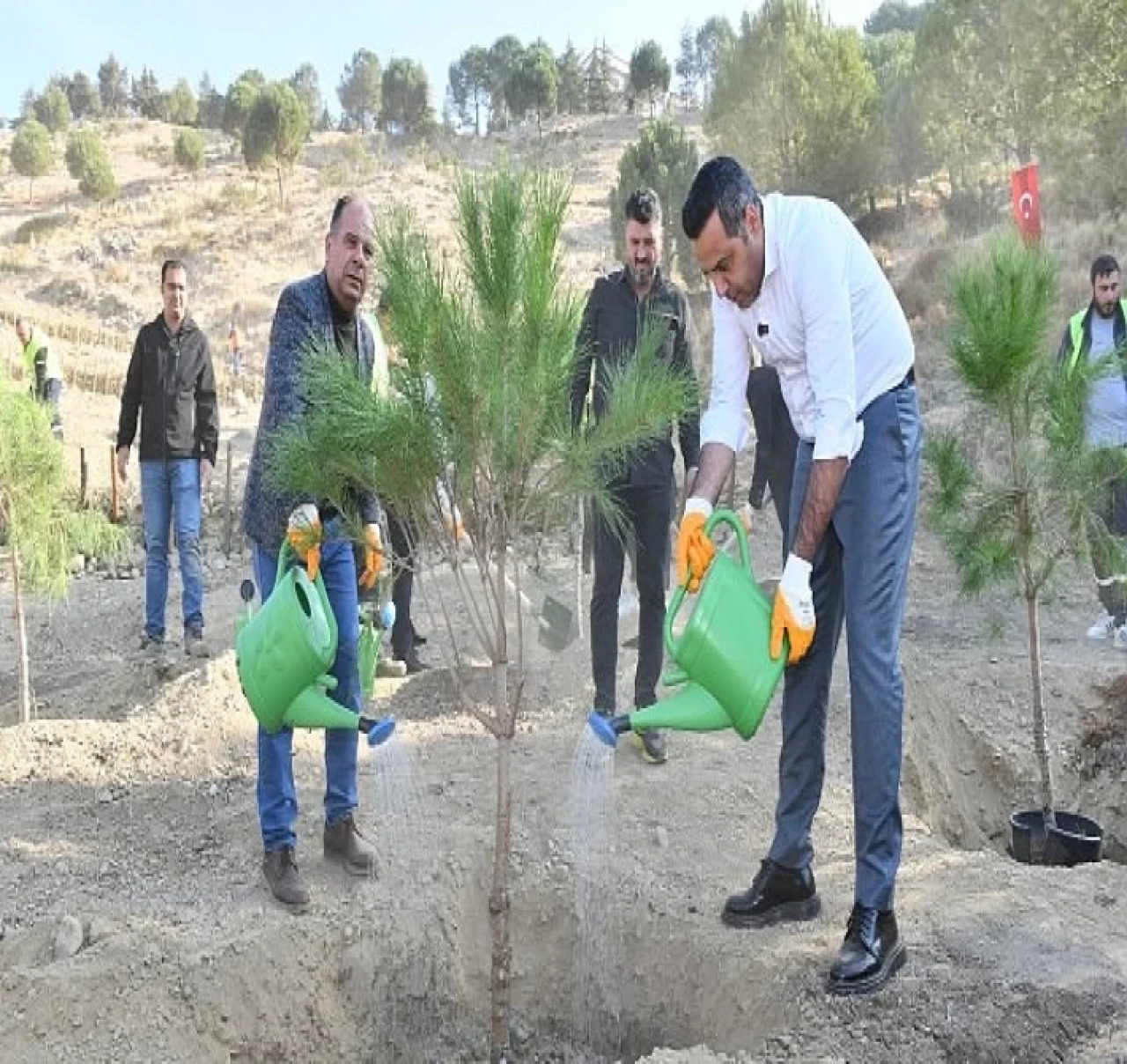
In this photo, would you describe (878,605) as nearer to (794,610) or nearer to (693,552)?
(794,610)

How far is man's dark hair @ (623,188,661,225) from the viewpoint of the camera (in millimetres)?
3568

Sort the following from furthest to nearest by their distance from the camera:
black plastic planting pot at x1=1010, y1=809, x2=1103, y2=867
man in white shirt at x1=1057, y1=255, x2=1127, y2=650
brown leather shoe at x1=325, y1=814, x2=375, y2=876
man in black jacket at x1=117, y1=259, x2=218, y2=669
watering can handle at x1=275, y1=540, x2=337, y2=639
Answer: man in white shirt at x1=1057, y1=255, x2=1127, y2=650 → man in black jacket at x1=117, y1=259, x2=218, y2=669 → black plastic planting pot at x1=1010, y1=809, x2=1103, y2=867 → brown leather shoe at x1=325, y1=814, x2=375, y2=876 → watering can handle at x1=275, y1=540, x2=337, y2=639

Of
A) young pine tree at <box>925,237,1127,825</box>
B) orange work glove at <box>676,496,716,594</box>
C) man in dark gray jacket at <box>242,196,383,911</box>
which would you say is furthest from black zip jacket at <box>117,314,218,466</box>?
orange work glove at <box>676,496,716,594</box>

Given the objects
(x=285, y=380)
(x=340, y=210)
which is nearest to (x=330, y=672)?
(x=285, y=380)

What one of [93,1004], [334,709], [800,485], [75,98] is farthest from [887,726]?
[75,98]

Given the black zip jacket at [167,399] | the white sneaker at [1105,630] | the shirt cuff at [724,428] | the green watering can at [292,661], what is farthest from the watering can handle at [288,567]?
the white sneaker at [1105,630]

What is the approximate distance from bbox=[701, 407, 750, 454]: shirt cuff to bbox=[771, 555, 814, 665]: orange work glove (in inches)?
15.4

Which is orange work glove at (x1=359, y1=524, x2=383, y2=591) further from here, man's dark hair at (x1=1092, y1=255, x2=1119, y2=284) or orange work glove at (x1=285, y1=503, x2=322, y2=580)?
man's dark hair at (x1=1092, y1=255, x2=1119, y2=284)

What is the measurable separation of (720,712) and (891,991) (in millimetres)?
704

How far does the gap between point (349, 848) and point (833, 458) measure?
1.59 m

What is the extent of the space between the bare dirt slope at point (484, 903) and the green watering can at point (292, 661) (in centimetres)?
26

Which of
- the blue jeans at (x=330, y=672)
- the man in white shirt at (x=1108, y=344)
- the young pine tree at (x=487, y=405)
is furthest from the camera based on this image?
the man in white shirt at (x=1108, y=344)

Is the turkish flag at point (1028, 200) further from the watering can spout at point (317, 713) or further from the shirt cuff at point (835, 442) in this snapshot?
the watering can spout at point (317, 713)

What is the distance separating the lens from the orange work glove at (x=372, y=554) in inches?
111
